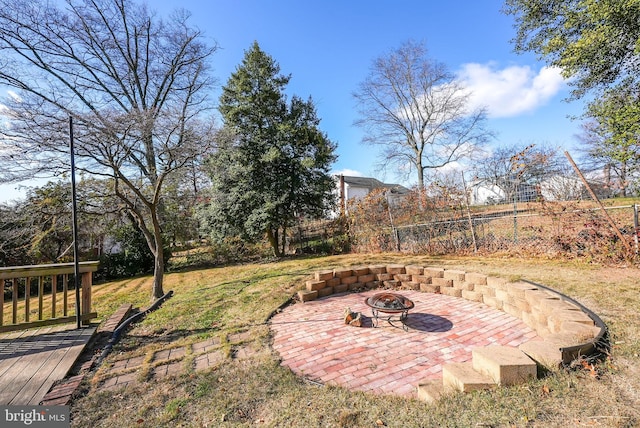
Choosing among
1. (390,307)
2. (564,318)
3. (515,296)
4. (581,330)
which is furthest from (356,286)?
(581,330)

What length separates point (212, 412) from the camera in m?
2.09

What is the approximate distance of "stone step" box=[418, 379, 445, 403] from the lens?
2059mm

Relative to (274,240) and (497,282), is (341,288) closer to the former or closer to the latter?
(497,282)

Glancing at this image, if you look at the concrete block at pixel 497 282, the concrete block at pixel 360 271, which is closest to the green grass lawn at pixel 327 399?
the concrete block at pixel 497 282

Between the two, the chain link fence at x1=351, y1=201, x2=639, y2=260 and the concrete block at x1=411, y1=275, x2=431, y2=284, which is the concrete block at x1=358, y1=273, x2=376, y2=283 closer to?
the concrete block at x1=411, y1=275, x2=431, y2=284

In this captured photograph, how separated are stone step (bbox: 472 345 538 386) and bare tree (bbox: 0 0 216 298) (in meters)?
6.28

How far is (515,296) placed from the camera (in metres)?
4.06

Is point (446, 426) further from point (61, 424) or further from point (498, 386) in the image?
point (61, 424)

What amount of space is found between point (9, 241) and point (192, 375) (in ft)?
22.5

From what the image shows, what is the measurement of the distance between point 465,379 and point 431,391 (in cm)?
28

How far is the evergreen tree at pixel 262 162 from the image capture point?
1054 centimetres

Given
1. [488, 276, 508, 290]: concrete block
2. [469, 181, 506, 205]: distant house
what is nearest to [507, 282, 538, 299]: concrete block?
[488, 276, 508, 290]: concrete block

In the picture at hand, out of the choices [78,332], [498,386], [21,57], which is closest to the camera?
[498,386]

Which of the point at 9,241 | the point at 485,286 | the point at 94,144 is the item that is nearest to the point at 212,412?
the point at 485,286
